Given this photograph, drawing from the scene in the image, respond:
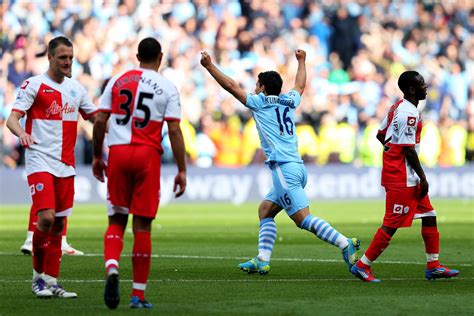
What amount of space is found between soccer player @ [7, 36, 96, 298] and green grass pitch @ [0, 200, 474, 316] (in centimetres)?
35

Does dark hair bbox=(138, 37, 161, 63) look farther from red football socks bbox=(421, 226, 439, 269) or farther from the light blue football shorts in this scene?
red football socks bbox=(421, 226, 439, 269)

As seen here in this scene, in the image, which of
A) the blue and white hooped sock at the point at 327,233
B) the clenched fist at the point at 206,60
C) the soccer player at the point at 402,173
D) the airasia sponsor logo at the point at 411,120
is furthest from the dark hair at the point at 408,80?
the clenched fist at the point at 206,60

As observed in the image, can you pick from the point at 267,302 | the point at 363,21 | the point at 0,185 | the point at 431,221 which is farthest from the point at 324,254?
the point at 363,21

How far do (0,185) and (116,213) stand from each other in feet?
66.1

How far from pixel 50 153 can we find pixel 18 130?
0.40 m

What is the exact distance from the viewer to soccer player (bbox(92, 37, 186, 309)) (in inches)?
317

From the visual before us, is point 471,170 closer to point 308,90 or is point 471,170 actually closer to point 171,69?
point 308,90

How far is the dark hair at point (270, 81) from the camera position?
11.0 meters

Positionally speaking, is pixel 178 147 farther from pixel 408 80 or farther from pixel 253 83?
pixel 253 83

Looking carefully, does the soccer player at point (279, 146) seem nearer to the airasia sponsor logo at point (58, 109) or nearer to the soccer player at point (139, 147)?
the airasia sponsor logo at point (58, 109)

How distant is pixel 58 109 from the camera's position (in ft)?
30.2

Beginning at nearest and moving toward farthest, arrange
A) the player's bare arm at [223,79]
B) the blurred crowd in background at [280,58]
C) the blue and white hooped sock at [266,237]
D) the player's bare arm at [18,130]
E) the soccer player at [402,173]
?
the player's bare arm at [18,130]
the soccer player at [402,173]
the player's bare arm at [223,79]
the blue and white hooped sock at [266,237]
the blurred crowd in background at [280,58]

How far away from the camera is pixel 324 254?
13.8 m

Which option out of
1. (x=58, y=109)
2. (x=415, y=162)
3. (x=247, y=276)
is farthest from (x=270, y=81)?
(x=58, y=109)
